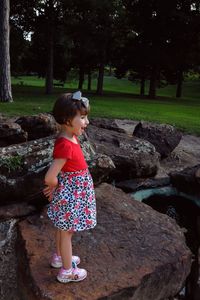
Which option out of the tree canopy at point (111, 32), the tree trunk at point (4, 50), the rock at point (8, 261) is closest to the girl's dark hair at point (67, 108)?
the rock at point (8, 261)

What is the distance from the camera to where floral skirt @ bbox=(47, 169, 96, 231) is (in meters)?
3.56

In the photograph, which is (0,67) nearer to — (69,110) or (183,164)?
(183,164)

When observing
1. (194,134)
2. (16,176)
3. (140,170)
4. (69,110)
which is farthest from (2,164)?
(194,134)

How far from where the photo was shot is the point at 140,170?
7.66 m

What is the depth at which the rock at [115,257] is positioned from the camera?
3.67 m

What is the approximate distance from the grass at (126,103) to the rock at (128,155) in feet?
17.3

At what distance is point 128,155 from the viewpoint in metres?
7.54

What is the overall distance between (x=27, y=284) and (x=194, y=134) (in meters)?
9.64

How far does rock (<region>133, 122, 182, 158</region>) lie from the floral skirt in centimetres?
576

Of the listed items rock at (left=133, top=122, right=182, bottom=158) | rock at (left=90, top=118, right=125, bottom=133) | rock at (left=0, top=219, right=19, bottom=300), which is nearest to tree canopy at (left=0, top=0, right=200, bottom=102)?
rock at (left=90, top=118, right=125, bottom=133)

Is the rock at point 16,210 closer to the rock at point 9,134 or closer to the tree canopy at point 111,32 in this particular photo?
the rock at point 9,134

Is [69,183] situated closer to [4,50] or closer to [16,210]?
[16,210]

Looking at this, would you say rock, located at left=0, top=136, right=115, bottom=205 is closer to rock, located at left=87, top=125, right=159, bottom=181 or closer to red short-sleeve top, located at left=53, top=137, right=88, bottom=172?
red short-sleeve top, located at left=53, top=137, right=88, bottom=172

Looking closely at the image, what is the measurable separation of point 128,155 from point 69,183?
159 inches
